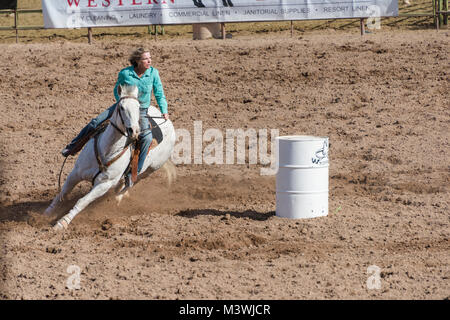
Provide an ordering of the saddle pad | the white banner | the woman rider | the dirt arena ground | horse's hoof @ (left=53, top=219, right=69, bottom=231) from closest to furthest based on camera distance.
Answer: the dirt arena ground → horse's hoof @ (left=53, top=219, right=69, bottom=231) → the woman rider → the saddle pad → the white banner

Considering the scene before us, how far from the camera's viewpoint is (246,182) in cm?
1052

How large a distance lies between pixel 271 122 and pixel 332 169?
2.12 meters

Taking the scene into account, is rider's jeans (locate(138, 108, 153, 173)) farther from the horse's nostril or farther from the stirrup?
the horse's nostril

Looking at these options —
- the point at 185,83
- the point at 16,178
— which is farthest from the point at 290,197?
the point at 185,83

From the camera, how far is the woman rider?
27.3 feet

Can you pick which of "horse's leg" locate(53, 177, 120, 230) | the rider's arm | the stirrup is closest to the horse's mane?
the rider's arm

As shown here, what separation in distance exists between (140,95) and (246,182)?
2.61m

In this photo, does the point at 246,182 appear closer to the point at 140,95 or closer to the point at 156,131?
the point at 156,131

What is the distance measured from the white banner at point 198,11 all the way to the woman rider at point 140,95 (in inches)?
294

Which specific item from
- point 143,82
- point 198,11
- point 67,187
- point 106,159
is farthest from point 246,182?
point 198,11

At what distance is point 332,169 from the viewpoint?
10.9 meters

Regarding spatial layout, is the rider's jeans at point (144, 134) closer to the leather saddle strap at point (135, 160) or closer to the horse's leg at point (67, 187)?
the leather saddle strap at point (135, 160)

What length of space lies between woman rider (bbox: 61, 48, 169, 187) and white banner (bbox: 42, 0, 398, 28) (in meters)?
7.46
